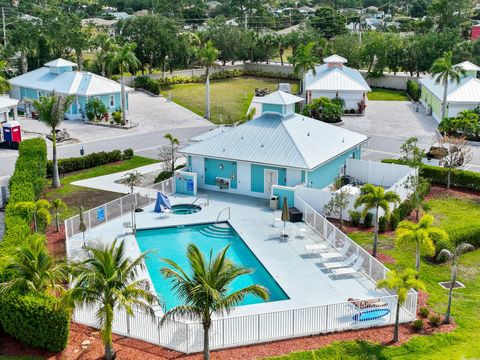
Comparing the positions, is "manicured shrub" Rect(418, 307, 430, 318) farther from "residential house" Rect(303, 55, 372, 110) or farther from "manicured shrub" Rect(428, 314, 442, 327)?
"residential house" Rect(303, 55, 372, 110)

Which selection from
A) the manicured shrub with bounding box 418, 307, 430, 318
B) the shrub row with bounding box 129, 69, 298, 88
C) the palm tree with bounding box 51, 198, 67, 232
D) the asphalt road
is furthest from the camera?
the shrub row with bounding box 129, 69, 298, 88

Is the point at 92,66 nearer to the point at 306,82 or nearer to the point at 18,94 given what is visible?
the point at 18,94

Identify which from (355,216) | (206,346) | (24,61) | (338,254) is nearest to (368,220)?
(355,216)

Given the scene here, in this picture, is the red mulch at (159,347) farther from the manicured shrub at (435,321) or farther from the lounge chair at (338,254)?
the lounge chair at (338,254)

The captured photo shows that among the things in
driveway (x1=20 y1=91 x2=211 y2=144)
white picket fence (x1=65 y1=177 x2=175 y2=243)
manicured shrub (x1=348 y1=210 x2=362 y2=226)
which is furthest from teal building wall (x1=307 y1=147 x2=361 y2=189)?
driveway (x1=20 y1=91 x2=211 y2=144)

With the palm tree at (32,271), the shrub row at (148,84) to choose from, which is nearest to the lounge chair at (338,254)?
the palm tree at (32,271)

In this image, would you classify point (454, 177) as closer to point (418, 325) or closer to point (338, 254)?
point (338, 254)
